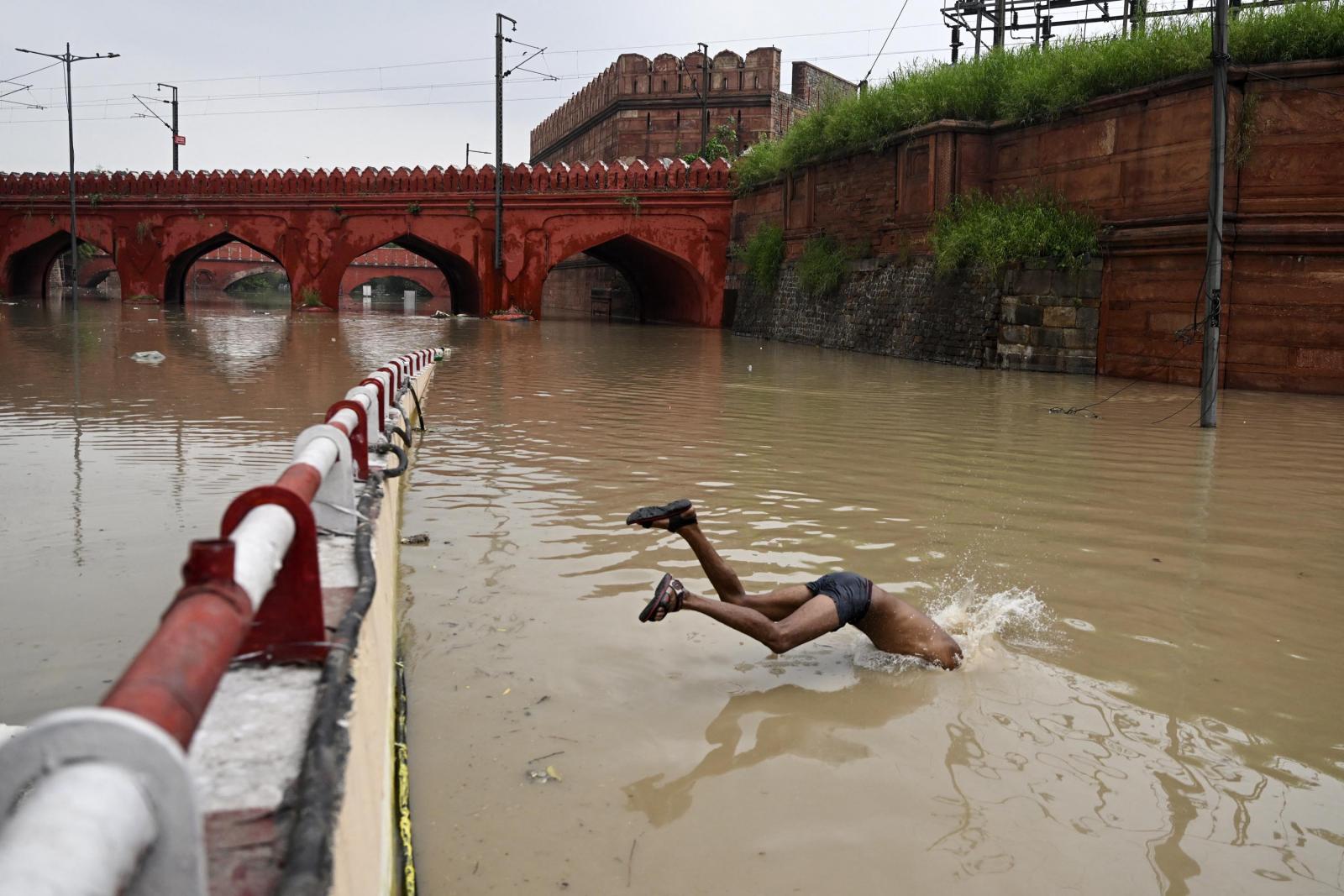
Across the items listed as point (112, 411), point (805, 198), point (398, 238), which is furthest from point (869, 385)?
point (398, 238)

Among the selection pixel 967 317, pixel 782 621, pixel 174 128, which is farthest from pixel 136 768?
pixel 174 128

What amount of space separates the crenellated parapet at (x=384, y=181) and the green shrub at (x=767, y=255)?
329 cm

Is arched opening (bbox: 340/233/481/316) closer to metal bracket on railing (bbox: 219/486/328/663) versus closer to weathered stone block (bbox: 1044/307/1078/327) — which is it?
weathered stone block (bbox: 1044/307/1078/327)

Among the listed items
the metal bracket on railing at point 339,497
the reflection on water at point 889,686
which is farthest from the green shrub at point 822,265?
the metal bracket on railing at point 339,497

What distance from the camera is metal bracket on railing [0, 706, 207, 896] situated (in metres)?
0.80

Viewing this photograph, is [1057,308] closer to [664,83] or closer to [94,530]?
[94,530]

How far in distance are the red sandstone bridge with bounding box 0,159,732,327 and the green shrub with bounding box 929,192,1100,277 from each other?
10940 mm

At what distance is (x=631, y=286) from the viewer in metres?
33.7

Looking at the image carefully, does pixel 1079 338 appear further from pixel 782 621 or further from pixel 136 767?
pixel 136 767

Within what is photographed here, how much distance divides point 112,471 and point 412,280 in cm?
5026

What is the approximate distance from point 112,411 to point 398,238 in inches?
825

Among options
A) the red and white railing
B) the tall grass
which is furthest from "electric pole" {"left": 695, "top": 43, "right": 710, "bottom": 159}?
the red and white railing

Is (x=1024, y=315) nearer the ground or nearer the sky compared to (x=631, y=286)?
nearer the ground

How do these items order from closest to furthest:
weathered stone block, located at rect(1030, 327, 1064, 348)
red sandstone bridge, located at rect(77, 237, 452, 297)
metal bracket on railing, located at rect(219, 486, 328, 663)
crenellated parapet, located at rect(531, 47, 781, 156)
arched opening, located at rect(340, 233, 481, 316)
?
metal bracket on railing, located at rect(219, 486, 328, 663) → weathered stone block, located at rect(1030, 327, 1064, 348) → arched opening, located at rect(340, 233, 481, 316) → crenellated parapet, located at rect(531, 47, 781, 156) → red sandstone bridge, located at rect(77, 237, 452, 297)
